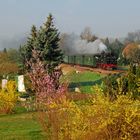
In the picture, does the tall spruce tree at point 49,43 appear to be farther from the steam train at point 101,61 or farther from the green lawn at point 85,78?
the steam train at point 101,61

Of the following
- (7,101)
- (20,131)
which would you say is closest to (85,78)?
(7,101)

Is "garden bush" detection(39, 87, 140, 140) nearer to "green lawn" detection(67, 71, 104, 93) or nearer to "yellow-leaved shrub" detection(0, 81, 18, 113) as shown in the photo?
"yellow-leaved shrub" detection(0, 81, 18, 113)

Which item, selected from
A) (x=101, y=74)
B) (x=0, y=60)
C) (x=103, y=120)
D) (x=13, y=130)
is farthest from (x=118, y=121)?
(x=0, y=60)

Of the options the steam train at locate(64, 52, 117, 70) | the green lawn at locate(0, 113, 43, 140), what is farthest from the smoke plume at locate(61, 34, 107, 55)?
the green lawn at locate(0, 113, 43, 140)

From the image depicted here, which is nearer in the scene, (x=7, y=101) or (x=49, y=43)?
(x=7, y=101)

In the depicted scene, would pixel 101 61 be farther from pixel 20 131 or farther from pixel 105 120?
pixel 105 120

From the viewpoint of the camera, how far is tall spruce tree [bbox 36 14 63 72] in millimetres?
48156

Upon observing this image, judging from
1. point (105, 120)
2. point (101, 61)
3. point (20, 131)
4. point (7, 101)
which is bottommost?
point (20, 131)

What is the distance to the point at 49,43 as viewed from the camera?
48438mm

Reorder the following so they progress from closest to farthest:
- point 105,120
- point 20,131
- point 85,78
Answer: point 105,120 < point 20,131 < point 85,78

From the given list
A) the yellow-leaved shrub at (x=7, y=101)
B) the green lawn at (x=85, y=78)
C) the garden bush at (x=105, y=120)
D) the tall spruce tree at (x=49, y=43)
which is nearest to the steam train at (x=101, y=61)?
the green lawn at (x=85, y=78)

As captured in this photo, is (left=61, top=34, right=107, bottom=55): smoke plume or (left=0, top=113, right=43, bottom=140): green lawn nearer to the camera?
(left=0, top=113, right=43, bottom=140): green lawn

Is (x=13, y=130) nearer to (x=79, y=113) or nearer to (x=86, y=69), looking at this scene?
(x=79, y=113)

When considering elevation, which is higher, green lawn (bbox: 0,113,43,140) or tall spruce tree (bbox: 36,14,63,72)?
tall spruce tree (bbox: 36,14,63,72)
